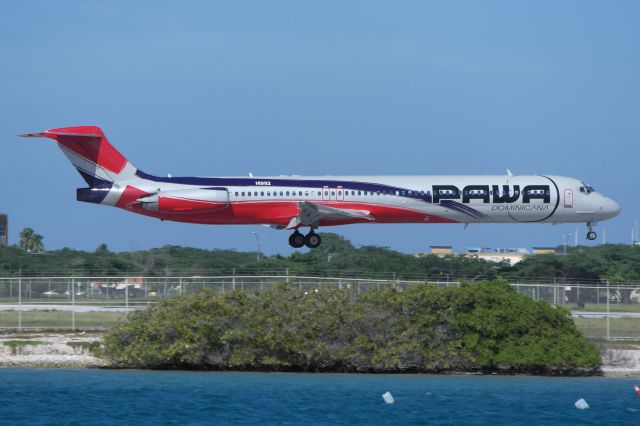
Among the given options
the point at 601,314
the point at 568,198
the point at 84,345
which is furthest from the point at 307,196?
the point at 84,345

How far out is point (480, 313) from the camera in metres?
37.5

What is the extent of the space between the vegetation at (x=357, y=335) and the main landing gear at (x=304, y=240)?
441 inches

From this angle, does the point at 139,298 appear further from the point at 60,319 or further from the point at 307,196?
the point at 307,196

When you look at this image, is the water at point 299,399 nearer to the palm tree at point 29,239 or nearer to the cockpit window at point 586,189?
the cockpit window at point 586,189

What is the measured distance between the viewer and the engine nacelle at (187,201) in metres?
47.2

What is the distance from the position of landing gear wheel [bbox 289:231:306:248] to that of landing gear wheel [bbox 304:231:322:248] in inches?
6.1

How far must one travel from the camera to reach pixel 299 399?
3331 cm

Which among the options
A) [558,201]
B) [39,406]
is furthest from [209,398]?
[558,201]

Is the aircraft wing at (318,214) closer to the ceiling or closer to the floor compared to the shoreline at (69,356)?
closer to the ceiling

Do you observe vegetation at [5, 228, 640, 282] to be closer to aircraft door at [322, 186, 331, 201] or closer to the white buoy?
aircraft door at [322, 186, 331, 201]

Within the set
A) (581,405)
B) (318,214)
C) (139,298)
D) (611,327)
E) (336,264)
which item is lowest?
(581,405)

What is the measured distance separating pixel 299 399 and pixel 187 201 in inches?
602

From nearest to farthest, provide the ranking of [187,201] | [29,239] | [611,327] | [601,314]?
1. [611,327]
2. [601,314]
3. [187,201]
4. [29,239]

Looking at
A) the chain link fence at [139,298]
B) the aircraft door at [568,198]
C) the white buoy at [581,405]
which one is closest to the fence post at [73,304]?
the chain link fence at [139,298]
